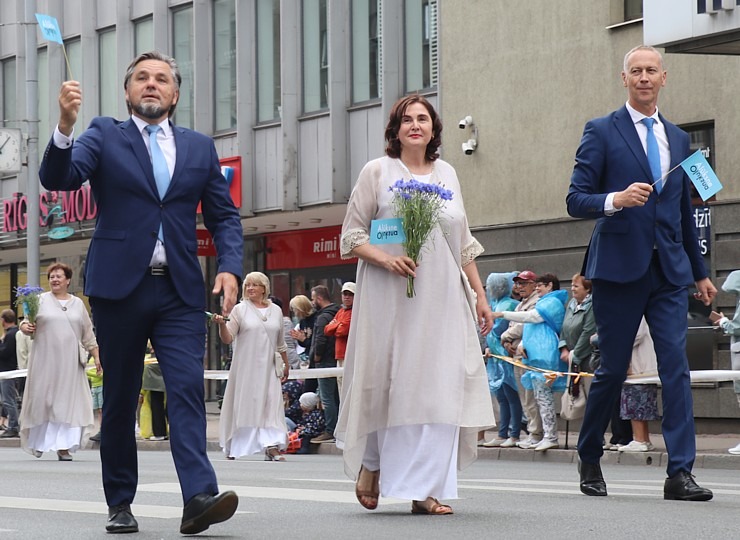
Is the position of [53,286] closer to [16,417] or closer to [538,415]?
[538,415]

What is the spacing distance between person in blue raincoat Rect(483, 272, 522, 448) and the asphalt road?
541cm

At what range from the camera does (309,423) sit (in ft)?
65.2

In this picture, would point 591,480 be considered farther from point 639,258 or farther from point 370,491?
point 370,491

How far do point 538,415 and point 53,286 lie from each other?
5210mm

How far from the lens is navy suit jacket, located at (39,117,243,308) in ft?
23.4

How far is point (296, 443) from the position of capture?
19672mm

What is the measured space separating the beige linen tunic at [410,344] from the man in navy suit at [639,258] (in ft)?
2.90

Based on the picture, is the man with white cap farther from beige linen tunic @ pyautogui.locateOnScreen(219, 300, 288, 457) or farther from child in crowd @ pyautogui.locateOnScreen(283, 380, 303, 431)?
child in crowd @ pyautogui.locateOnScreen(283, 380, 303, 431)

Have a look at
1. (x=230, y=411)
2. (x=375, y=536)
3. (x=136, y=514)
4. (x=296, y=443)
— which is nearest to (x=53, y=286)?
(x=230, y=411)

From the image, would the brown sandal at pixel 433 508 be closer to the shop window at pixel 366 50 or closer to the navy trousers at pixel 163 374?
the navy trousers at pixel 163 374

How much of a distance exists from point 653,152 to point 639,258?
2.03 ft

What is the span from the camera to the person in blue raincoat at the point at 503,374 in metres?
17.5

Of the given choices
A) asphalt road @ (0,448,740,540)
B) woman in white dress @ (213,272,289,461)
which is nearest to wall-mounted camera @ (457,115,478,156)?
woman in white dress @ (213,272,289,461)

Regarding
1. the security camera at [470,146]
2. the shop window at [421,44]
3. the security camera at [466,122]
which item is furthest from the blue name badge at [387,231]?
the shop window at [421,44]
